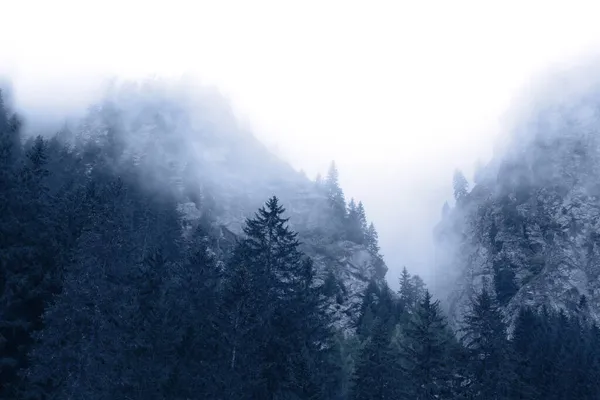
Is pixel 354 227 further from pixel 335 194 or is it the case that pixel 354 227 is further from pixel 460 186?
pixel 460 186

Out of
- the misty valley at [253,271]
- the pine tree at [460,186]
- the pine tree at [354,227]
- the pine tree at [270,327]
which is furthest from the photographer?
the pine tree at [460,186]

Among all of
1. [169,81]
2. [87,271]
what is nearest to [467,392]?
[87,271]

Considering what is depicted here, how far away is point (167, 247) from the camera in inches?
2813

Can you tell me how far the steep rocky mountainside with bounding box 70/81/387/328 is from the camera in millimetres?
108062

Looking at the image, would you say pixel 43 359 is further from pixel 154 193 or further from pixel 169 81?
pixel 169 81

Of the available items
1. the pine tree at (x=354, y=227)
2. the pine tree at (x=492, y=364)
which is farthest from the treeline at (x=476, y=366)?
the pine tree at (x=354, y=227)

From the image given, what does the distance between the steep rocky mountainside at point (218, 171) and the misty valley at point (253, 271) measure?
1.94 feet

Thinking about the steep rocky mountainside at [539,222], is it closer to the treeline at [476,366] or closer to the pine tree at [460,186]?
the pine tree at [460,186]

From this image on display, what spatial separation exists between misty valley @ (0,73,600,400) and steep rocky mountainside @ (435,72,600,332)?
47cm

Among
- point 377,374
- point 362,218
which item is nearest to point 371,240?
point 362,218

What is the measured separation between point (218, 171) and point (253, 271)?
3599 inches

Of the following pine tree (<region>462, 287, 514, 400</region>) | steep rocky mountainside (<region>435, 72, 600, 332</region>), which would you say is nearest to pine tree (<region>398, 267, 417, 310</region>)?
steep rocky mountainside (<region>435, 72, 600, 332</region>)

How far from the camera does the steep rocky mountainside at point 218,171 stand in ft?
355

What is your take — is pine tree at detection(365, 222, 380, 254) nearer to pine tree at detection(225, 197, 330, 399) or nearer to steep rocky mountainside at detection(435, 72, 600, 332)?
steep rocky mountainside at detection(435, 72, 600, 332)
